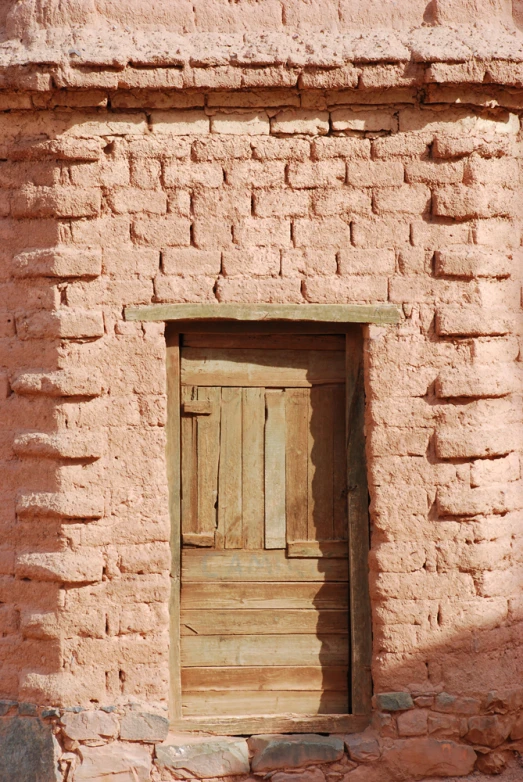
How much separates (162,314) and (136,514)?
101 centimetres

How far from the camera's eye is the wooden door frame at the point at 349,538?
4.36 m

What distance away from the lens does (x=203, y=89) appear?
165 inches

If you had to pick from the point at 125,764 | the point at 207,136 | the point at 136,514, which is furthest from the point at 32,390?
the point at 125,764

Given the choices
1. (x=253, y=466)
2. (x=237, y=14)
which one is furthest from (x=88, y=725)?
(x=237, y=14)

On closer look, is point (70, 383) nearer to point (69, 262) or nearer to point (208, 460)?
point (69, 262)

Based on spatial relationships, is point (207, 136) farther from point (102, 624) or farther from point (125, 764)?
point (125, 764)

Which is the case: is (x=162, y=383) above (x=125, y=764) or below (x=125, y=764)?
above

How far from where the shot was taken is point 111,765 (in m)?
4.19

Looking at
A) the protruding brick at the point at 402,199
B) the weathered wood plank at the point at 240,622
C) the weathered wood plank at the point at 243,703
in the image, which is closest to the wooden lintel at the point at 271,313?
the protruding brick at the point at 402,199

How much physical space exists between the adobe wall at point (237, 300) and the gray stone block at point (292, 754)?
16mm

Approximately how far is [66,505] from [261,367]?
1206 millimetres

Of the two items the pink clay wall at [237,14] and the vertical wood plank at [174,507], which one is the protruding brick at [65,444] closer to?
the vertical wood plank at [174,507]

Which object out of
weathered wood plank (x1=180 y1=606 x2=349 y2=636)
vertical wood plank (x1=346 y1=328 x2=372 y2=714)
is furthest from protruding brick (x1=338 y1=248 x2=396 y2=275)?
weathered wood plank (x1=180 y1=606 x2=349 y2=636)

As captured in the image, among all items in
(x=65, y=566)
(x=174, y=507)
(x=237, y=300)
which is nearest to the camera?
(x=65, y=566)
